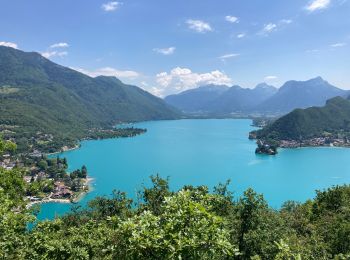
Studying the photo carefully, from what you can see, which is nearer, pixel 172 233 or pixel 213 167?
pixel 172 233

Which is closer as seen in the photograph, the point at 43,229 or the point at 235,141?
the point at 43,229

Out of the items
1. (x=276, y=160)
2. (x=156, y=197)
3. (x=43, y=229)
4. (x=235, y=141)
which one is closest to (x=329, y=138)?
(x=235, y=141)

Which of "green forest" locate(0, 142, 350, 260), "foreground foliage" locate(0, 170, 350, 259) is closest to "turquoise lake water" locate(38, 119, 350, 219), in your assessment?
"green forest" locate(0, 142, 350, 260)

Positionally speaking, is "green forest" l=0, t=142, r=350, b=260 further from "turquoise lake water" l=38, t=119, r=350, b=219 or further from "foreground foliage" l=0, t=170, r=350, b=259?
"turquoise lake water" l=38, t=119, r=350, b=219

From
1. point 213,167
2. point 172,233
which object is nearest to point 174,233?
point 172,233

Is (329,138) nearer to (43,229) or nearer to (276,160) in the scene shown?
(276,160)

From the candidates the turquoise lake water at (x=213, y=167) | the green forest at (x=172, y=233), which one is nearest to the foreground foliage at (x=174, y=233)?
the green forest at (x=172, y=233)

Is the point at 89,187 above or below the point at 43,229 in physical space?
below

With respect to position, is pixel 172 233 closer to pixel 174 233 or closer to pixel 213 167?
pixel 174 233

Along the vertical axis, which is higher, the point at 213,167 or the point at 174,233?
the point at 174,233
